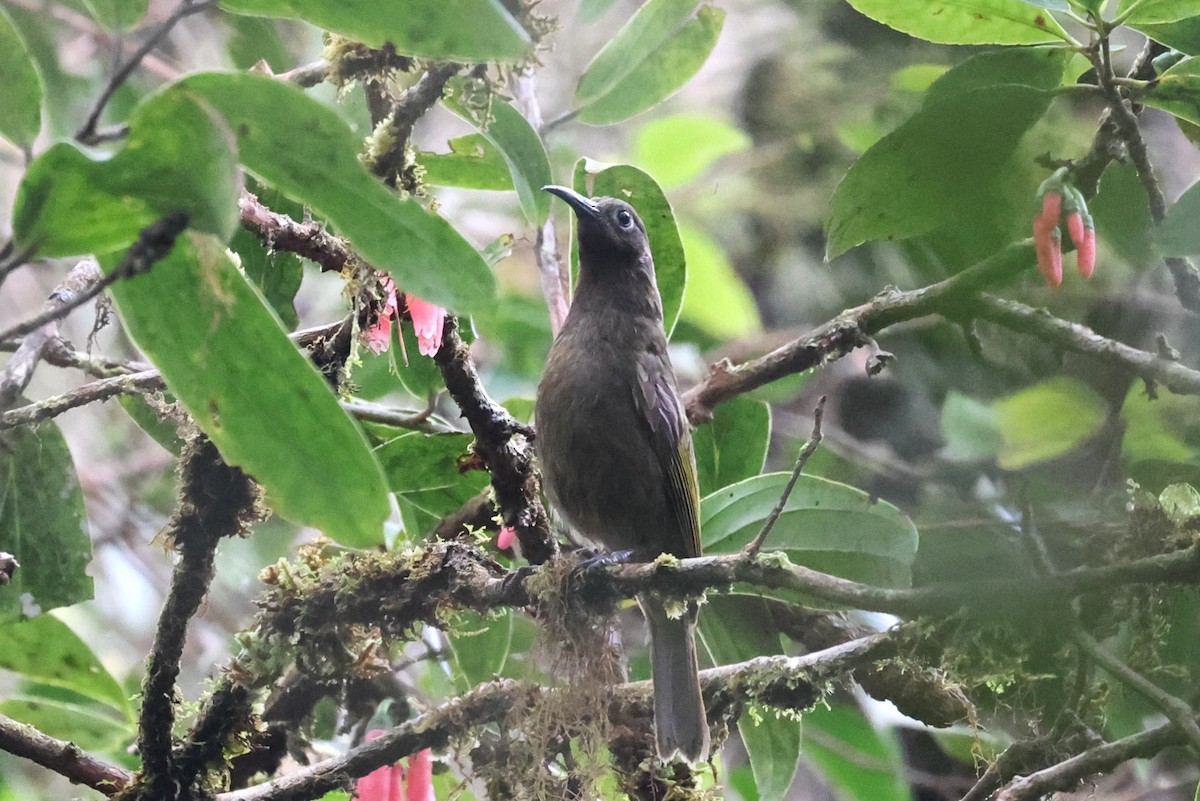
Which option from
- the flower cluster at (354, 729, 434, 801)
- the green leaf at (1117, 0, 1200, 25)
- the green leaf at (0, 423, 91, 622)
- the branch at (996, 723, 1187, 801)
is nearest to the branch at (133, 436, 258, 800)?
the green leaf at (0, 423, 91, 622)

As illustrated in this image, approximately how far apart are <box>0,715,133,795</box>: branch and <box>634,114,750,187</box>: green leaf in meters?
2.55

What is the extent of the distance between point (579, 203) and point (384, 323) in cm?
84

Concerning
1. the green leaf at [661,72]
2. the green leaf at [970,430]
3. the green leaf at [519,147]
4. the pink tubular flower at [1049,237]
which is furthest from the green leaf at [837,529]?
the green leaf at [661,72]

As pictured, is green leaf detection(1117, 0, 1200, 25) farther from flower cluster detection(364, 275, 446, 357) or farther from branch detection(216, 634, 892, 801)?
flower cluster detection(364, 275, 446, 357)

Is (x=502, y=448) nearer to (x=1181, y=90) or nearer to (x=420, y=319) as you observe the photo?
(x=420, y=319)

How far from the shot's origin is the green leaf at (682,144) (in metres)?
3.57

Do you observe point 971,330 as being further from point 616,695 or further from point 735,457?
point 616,695

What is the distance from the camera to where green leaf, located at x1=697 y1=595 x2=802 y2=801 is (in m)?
2.11

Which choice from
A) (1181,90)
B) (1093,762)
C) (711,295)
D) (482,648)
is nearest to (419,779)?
(482,648)

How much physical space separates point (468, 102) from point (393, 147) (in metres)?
0.23

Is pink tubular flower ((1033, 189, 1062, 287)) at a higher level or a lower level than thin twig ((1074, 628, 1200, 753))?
higher

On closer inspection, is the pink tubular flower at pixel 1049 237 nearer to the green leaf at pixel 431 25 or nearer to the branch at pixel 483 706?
the branch at pixel 483 706

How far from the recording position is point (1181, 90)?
5.46 ft

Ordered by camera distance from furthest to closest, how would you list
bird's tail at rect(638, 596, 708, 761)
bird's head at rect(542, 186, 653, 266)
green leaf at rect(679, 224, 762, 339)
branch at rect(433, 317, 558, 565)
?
green leaf at rect(679, 224, 762, 339), bird's head at rect(542, 186, 653, 266), bird's tail at rect(638, 596, 708, 761), branch at rect(433, 317, 558, 565)
